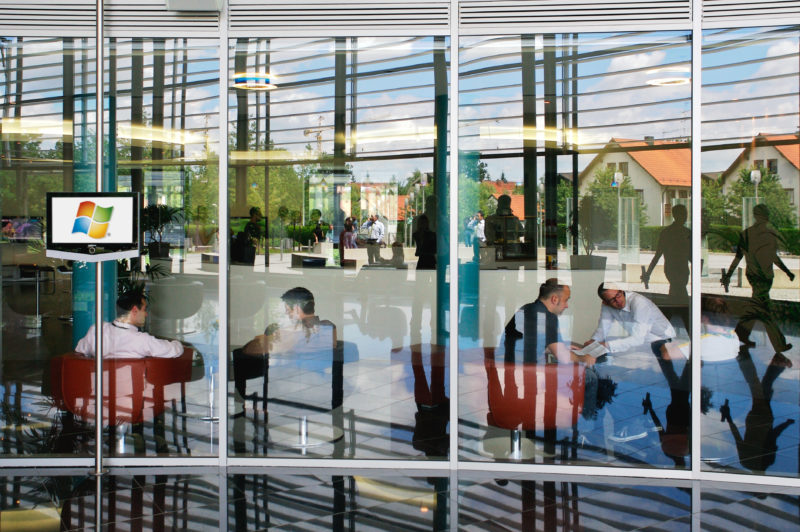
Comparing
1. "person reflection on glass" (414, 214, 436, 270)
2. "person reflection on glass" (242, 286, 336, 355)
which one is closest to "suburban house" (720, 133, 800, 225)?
"person reflection on glass" (414, 214, 436, 270)

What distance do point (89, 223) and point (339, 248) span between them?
183 centimetres

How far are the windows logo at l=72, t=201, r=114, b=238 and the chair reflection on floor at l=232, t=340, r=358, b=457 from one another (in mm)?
1330

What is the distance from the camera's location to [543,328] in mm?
5828

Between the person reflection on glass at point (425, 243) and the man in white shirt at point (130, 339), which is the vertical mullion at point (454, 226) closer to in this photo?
the person reflection on glass at point (425, 243)

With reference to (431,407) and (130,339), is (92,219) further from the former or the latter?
(431,407)

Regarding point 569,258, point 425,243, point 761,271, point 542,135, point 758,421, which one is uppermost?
point 542,135

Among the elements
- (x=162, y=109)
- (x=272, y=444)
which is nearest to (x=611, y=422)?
(x=272, y=444)

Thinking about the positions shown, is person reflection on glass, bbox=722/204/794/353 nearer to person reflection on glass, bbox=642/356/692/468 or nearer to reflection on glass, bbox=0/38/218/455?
person reflection on glass, bbox=642/356/692/468

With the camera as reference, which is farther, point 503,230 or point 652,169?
point 652,169

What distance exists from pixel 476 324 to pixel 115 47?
3364 mm

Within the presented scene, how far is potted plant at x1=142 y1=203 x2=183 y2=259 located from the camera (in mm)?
5625

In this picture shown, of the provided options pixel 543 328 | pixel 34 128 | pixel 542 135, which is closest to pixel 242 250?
pixel 34 128

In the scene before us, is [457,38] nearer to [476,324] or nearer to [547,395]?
[476,324]

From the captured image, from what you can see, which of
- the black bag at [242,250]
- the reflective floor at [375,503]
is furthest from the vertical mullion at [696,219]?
the black bag at [242,250]
